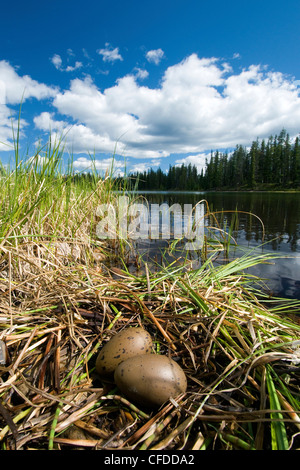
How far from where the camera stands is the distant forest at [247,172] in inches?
2516

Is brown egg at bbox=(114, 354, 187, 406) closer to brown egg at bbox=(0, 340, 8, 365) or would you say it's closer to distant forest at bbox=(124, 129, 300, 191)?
brown egg at bbox=(0, 340, 8, 365)

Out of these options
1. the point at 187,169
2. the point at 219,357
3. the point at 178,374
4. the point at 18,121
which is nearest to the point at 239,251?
the point at 219,357

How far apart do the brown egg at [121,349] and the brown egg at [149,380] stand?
87 mm

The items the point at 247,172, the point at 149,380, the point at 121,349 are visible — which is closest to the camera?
the point at 149,380

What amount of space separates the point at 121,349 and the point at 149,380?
260 millimetres

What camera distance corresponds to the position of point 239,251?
194 inches

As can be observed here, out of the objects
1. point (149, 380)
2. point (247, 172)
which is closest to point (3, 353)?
point (149, 380)

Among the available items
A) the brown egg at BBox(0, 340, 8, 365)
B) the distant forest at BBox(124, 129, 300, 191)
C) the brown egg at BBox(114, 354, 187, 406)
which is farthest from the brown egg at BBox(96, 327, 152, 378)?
the distant forest at BBox(124, 129, 300, 191)

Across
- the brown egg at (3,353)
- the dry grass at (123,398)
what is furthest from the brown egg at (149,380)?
the brown egg at (3,353)

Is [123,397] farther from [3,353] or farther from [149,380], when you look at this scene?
[3,353]

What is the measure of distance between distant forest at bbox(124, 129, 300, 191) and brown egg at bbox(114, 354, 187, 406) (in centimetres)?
5024

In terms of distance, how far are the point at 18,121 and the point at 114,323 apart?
6.84 ft

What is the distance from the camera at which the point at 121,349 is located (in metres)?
1.25
